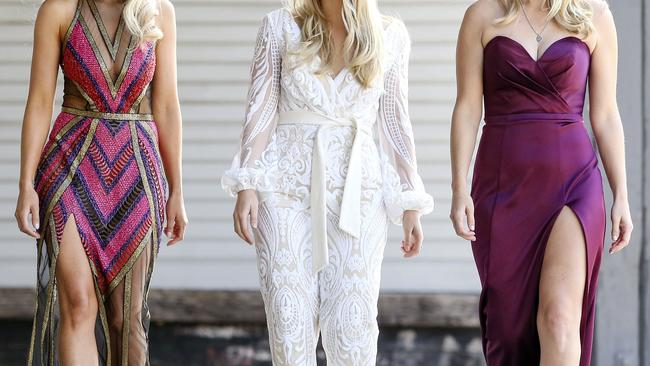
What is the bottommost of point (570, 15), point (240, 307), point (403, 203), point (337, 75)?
point (240, 307)

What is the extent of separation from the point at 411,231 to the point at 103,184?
3.88 feet

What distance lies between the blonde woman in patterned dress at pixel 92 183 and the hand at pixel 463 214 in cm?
117

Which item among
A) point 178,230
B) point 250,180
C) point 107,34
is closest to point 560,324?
point 250,180

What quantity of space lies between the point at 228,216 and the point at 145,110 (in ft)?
8.05

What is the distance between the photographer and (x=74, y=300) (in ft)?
16.3

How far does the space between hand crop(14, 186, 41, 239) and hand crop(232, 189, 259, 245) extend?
30.6 inches

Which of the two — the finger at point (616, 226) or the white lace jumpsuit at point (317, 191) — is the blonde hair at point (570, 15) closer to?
the white lace jumpsuit at point (317, 191)

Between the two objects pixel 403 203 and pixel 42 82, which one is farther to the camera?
pixel 42 82

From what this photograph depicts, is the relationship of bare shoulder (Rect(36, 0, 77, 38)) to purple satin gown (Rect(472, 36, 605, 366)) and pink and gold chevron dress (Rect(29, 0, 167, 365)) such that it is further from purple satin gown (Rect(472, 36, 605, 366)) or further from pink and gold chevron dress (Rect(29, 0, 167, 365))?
purple satin gown (Rect(472, 36, 605, 366))

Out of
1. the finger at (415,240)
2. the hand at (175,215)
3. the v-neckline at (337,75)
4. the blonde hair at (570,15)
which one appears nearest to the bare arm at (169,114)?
the hand at (175,215)

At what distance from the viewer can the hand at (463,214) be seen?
5.23 m

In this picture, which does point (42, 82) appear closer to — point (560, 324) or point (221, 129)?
point (560, 324)

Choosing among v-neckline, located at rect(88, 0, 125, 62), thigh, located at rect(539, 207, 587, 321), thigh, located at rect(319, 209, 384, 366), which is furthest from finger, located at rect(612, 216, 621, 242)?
v-neckline, located at rect(88, 0, 125, 62)

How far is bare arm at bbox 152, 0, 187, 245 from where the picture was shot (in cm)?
525
